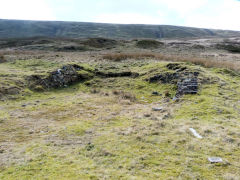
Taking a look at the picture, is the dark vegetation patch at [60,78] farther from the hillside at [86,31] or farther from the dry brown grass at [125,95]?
the hillside at [86,31]

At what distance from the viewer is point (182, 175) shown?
5688 millimetres

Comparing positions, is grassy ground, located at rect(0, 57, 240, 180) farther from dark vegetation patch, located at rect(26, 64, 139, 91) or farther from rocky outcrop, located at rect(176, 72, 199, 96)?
dark vegetation patch, located at rect(26, 64, 139, 91)

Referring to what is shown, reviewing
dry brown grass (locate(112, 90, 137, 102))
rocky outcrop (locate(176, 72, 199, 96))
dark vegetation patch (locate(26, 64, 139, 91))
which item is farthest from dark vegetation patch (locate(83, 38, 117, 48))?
rocky outcrop (locate(176, 72, 199, 96))

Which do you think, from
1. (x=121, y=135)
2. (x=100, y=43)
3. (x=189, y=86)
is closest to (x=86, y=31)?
(x=100, y=43)

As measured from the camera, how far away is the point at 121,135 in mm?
8625

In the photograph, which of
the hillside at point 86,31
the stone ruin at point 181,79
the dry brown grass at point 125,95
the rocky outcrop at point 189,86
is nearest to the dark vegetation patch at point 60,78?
the dry brown grass at point 125,95

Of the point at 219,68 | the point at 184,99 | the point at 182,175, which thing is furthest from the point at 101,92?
the point at 219,68

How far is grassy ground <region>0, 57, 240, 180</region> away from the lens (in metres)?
6.09

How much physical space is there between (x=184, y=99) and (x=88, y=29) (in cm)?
15801

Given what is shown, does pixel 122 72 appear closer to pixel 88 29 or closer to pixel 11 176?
pixel 11 176

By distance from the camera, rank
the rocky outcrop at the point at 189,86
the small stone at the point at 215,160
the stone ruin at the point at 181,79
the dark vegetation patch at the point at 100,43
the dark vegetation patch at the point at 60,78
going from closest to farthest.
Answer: the small stone at the point at 215,160 → the rocky outcrop at the point at 189,86 → the stone ruin at the point at 181,79 → the dark vegetation patch at the point at 60,78 → the dark vegetation patch at the point at 100,43

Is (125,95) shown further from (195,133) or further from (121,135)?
(195,133)

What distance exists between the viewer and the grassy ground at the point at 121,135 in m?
6.09

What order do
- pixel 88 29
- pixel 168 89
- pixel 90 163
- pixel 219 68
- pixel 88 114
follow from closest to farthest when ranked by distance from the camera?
1. pixel 90 163
2. pixel 88 114
3. pixel 168 89
4. pixel 219 68
5. pixel 88 29
